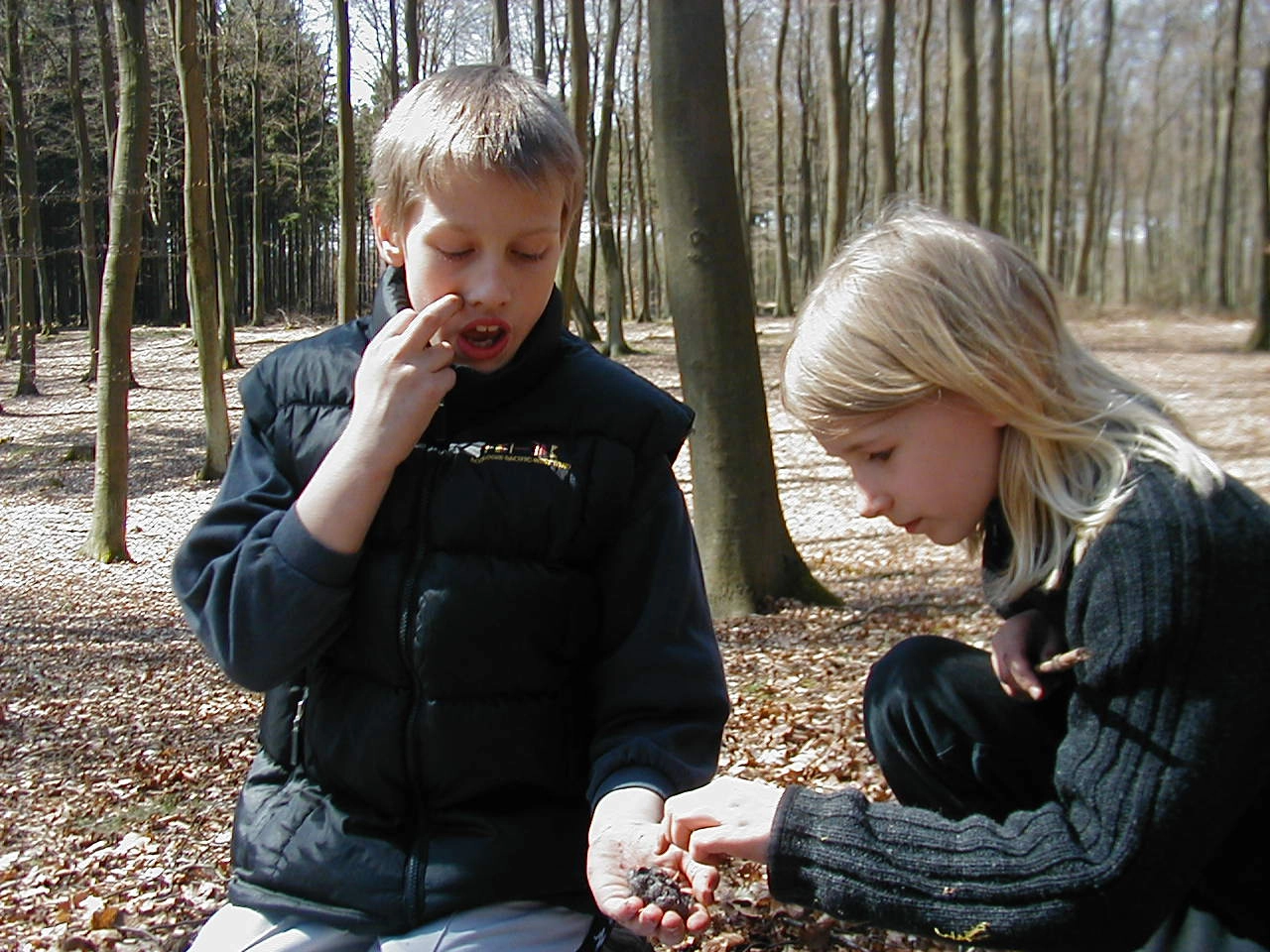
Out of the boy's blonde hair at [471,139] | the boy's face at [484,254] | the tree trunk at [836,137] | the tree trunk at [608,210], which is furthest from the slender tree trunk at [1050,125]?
the boy's face at [484,254]

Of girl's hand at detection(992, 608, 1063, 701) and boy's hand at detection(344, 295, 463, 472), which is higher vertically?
Result: boy's hand at detection(344, 295, 463, 472)

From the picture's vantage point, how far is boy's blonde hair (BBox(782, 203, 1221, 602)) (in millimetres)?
1639

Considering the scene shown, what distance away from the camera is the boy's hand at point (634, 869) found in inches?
61.2

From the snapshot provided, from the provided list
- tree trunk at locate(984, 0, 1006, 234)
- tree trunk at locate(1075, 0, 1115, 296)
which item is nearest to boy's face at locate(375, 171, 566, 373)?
tree trunk at locate(984, 0, 1006, 234)

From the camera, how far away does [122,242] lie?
31.6 ft

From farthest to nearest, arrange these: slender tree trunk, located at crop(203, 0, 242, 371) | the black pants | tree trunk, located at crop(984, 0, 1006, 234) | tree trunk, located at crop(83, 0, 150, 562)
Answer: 1. slender tree trunk, located at crop(203, 0, 242, 371)
2. tree trunk, located at crop(984, 0, 1006, 234)
3. tree trunk, located at crop(83, 0, 150, 562)
4. the black pants

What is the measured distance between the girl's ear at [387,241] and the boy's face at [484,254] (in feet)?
0.16

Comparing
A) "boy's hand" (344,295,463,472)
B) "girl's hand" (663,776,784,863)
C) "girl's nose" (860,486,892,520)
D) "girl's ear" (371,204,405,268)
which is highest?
"girl's ear" (371,204,405,268)

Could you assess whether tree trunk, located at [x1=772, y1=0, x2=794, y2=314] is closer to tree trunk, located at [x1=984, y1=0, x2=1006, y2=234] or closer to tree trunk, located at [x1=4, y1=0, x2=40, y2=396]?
tree trunk, located at [x1=984, y1=0, x2=1006, y2=234]

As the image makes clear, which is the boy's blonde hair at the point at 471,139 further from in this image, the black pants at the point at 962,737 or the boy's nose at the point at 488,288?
the black pants at the point at 962,737

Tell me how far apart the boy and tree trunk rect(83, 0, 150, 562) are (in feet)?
27.9

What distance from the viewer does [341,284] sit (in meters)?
15.3

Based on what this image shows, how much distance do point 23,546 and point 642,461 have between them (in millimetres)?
10803

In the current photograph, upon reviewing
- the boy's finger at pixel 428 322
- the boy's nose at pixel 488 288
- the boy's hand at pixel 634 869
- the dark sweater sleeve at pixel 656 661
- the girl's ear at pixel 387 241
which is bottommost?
the boy's hand at pixel 634 869
